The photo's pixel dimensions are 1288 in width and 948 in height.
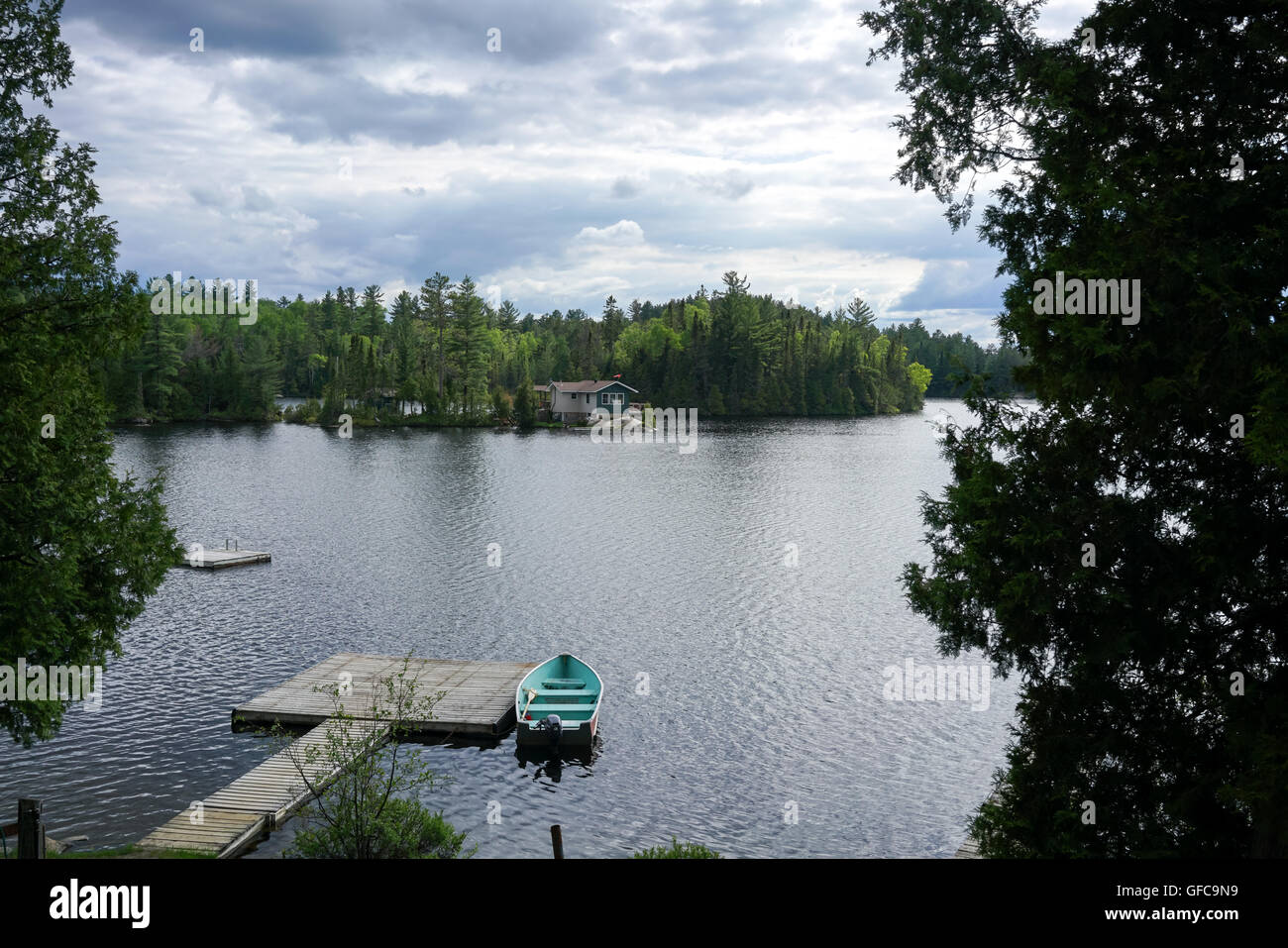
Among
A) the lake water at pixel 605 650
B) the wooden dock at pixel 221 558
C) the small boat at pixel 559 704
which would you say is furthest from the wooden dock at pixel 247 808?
the wooden dock at pixel 221 558

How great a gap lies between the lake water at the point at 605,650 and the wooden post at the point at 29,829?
7.97 m

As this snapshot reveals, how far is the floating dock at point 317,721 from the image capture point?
20812 millimetres

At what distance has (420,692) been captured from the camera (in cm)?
3033

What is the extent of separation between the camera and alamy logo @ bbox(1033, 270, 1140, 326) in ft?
37.6

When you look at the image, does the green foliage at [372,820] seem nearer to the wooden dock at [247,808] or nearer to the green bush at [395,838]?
the green bush at [395,838]

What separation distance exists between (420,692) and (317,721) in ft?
11.3

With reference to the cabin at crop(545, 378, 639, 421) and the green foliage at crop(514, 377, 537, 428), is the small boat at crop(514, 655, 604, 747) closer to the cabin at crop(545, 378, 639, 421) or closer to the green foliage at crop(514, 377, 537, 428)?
the green foliage at crop(514, 377, 537, 428)

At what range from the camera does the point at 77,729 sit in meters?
27.5

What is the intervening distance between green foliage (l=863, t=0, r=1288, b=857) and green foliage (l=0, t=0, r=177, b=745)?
526 inches

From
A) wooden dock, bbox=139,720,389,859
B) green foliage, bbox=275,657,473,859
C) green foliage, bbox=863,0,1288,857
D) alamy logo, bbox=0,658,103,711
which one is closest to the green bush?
green foliage, bbox=275,657,473,859
